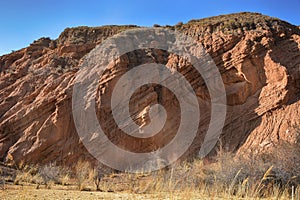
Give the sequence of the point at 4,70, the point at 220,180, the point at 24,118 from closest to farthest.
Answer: the point at 220,180, the point at 24,118, the point at 4,70

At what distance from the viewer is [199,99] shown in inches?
875

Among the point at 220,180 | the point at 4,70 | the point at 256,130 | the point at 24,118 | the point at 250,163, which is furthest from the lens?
the point at 4,70

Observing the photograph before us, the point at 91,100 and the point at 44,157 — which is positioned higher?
the point at 91,100

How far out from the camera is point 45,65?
27.1m

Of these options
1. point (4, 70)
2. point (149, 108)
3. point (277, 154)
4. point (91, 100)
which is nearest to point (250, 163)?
point (277, 154)

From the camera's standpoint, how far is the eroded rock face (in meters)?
19.9

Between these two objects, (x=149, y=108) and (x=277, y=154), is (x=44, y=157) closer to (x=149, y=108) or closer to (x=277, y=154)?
(x=149, y=108)

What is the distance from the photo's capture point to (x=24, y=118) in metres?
22.9

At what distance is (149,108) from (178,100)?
238cm

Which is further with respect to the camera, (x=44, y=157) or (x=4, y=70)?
(x=4, y=70)

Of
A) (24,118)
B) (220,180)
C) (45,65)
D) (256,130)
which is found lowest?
(220,180)

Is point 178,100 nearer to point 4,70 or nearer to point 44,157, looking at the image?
point 44,157

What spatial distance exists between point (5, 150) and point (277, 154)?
17748 millimetres

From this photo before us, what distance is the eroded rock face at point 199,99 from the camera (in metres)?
19.9
